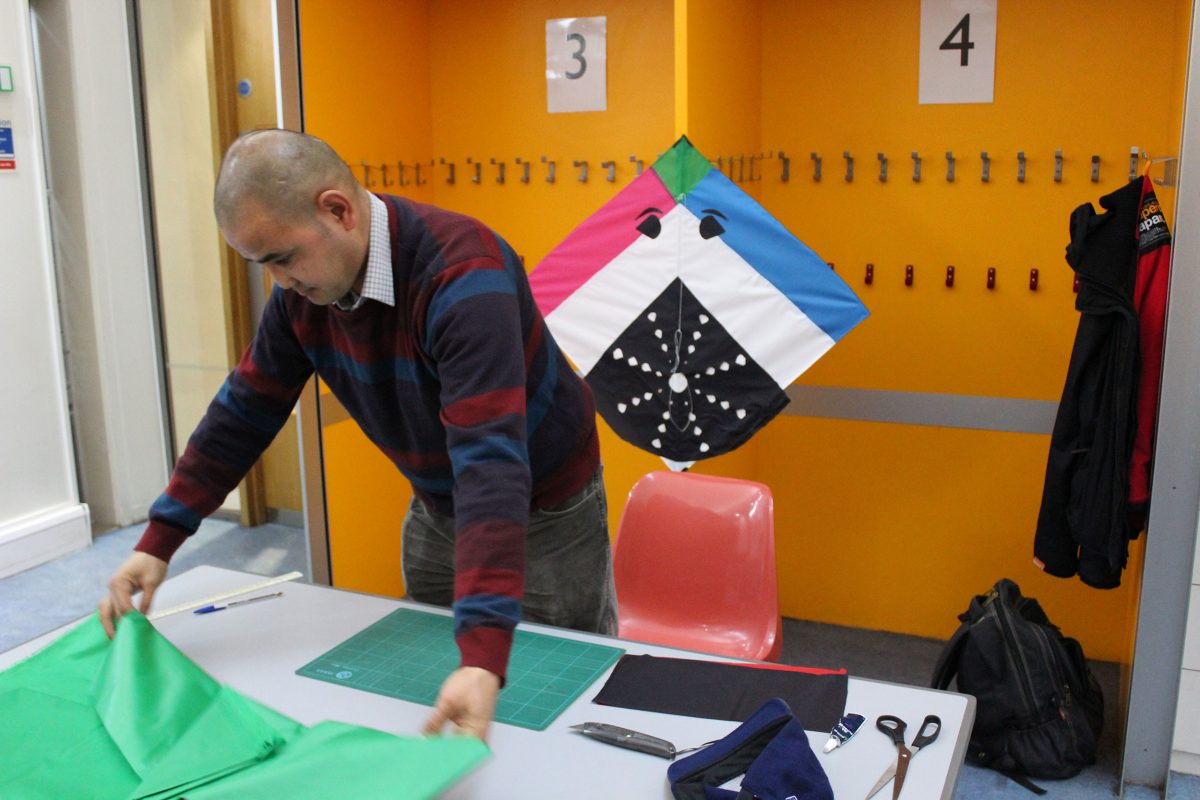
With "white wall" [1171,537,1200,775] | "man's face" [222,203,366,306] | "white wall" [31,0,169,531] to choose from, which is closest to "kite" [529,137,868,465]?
"white wall" [1171,537,1200,775]

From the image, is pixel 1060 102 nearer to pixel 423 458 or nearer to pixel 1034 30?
pixel 1034 30

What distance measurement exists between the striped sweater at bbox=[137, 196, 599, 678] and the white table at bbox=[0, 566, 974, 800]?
0.16 m

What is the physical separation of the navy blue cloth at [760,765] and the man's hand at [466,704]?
0.82 ft

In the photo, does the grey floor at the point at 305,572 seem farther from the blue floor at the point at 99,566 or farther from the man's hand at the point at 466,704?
the man's hand at the point at 466,704

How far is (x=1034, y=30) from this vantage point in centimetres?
315

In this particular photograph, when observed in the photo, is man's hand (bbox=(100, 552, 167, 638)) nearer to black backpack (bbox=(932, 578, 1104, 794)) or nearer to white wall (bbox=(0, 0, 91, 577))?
black backpack (bbox=(932, 578, 1104, 794))

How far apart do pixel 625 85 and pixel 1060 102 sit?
4.51 feet

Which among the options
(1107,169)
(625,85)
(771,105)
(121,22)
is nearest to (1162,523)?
(1107,169)

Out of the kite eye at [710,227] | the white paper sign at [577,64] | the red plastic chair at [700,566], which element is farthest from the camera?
the white paper sign at [577,64]

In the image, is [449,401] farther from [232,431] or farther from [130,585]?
[130,585]

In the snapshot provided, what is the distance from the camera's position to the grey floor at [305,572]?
8.85ft

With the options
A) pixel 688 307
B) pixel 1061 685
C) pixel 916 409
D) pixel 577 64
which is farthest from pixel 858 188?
pixel 1061 685

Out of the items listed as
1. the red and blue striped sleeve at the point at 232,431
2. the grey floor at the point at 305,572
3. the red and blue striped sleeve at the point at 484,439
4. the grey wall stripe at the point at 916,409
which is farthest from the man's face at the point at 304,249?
the grey wall stripe at the point at 916,409

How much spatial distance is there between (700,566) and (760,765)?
1.19m
